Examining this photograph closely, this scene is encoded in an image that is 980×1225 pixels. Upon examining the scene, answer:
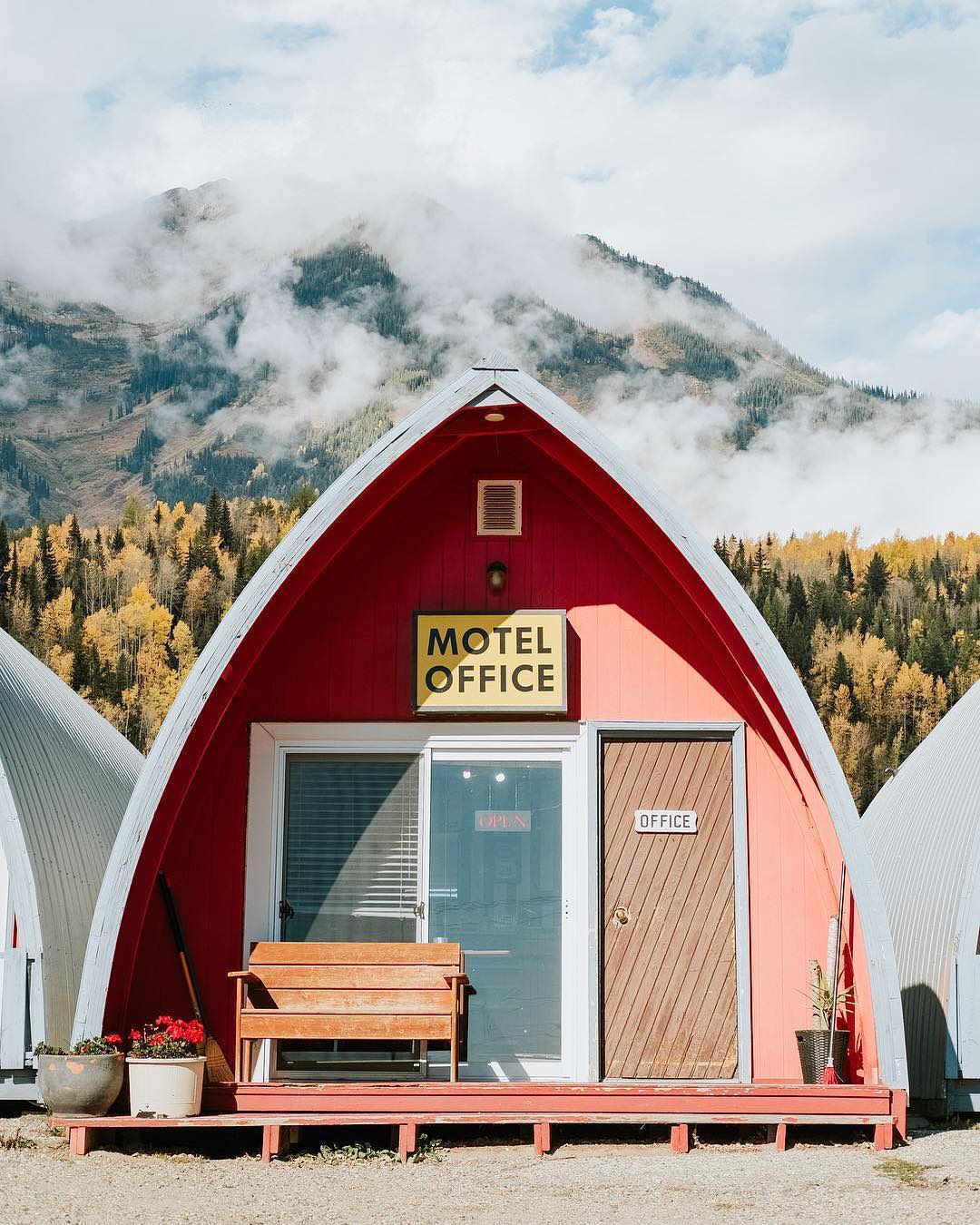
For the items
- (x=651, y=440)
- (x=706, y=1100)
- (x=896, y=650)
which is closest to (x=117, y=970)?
(x=706, y=1100)

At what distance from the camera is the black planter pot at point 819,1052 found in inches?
308

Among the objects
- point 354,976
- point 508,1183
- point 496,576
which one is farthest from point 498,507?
point 508,1183

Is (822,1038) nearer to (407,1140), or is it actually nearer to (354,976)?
(407,1140)

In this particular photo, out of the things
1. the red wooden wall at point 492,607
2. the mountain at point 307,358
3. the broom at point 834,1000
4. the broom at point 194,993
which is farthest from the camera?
the mountain at point 307,358

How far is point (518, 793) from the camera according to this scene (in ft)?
28.8

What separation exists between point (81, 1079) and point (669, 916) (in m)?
3.59

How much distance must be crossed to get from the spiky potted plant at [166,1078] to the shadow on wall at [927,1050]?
4.35m

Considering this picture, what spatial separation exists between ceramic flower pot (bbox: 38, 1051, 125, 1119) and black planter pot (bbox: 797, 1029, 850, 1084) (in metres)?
3.86

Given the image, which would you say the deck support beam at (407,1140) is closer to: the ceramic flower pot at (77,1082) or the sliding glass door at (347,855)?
the sliding glass door at (347,855)

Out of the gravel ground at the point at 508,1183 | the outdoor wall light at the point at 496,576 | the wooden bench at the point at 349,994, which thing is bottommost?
the gravel ground at the point at 508,1183

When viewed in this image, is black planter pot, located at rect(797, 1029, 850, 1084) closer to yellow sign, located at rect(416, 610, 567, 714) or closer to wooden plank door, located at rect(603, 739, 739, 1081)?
wooden plank door, located at rect(603, 739, 739, 1081)

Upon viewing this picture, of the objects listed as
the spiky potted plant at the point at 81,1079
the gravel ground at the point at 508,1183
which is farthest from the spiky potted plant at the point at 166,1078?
the gravel ground at the point at 508,1183

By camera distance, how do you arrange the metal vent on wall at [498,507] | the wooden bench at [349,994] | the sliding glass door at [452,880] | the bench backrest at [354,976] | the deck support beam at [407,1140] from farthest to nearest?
the metal vent on wall at [498,507] < the sliding glass door at [452,880] < the bench backrest at [354,976] < the wooden bench at [349,994] < the deck support beam at [407,1140]

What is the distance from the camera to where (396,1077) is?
8.36 metres
